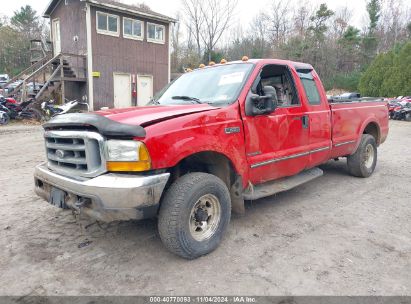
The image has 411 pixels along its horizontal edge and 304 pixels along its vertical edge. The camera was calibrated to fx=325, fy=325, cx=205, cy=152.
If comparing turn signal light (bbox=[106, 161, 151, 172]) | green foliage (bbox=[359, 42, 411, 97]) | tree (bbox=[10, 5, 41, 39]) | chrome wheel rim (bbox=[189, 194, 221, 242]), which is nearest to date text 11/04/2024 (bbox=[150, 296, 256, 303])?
chrome wheel rim (bbox=[189, 194, 221, 242])

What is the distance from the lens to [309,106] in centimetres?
462

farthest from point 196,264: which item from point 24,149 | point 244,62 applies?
point 24,149

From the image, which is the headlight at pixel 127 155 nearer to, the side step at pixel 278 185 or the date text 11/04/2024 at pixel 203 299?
the date text 11/04/2024 at pixel 203 299

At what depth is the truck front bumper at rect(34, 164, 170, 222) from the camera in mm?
2709

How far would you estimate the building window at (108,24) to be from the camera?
18281 mm

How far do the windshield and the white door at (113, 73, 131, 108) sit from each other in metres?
16.0

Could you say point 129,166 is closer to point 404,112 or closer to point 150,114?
point 150,114

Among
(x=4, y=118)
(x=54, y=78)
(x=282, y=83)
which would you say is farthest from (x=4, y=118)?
(x=282, y=83)

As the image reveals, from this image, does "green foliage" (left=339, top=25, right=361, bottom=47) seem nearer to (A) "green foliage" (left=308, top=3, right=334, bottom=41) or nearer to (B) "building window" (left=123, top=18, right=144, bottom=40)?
(A) "green foliage" (left=308, top=3, right=334, bottom=41)

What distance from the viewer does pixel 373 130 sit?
647 centimetres

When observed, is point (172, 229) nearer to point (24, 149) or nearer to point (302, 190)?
point (302, 190)

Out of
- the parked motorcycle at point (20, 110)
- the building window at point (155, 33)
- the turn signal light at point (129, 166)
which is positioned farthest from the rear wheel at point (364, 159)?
the building window at point (155, 33)

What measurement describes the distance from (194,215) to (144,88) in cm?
1888

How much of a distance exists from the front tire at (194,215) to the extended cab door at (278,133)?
668 mm
